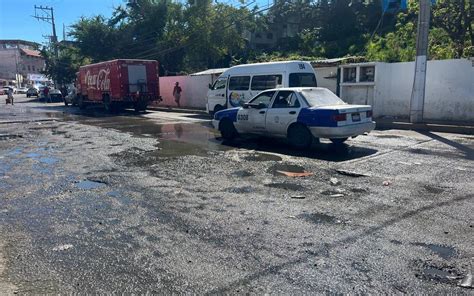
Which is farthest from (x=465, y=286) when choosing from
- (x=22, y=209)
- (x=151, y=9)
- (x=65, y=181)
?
(x=151, y=9)

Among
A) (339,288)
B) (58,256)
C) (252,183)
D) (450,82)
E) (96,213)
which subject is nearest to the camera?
(339,288)

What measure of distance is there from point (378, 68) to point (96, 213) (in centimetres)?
1440

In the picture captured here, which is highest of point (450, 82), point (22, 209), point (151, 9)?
point (151, 9)

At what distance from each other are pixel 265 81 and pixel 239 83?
1597mm

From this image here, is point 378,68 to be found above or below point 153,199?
above

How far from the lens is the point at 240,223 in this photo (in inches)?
206

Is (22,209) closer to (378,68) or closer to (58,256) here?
(58,256)

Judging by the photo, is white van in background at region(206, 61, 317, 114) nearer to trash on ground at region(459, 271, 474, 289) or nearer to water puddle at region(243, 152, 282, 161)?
water puddle at region(243, 152, 282, 161)

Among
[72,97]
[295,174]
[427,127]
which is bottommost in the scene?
[295,174]

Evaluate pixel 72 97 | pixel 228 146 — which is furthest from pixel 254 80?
pixel 72 97

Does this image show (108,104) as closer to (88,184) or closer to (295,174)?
(88,184)

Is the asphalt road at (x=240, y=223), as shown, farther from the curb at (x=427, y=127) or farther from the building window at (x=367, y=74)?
the building window at (x=367, y=74)

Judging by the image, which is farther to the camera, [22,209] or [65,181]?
[65,181]

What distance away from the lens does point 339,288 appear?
355cm
